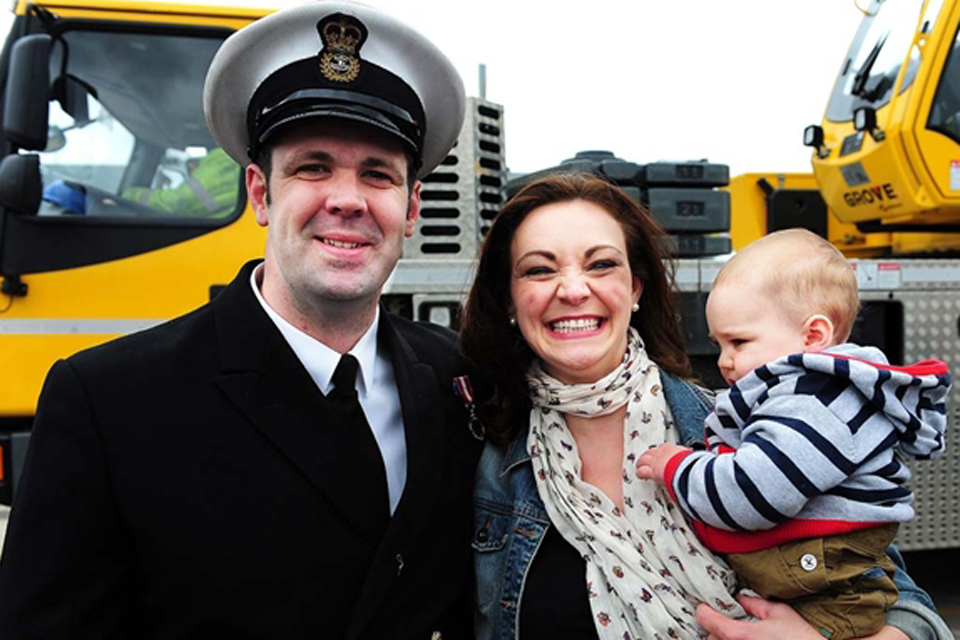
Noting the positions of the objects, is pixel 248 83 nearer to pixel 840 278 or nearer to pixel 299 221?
pixel 299 221

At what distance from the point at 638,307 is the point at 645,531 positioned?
613 millimetres

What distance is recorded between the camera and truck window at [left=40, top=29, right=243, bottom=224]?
376cm

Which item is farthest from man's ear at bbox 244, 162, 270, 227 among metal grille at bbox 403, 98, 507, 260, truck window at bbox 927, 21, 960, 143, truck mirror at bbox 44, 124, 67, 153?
truck window at bbox 927, 21, 960, 143

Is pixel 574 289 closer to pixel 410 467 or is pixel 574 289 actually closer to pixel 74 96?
pixel 410 467

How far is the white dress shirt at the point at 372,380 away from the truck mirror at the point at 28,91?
78.3 inches

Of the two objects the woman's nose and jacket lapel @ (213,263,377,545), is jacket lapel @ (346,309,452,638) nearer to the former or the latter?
jacket lapel @ (213,263,377,545)

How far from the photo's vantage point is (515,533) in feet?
6.30

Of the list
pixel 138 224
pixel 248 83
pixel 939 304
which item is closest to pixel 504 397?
pixel 248 83

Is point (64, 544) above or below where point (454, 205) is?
below

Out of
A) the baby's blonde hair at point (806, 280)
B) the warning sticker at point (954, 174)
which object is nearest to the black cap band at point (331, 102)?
the baby's blonde hair at point (806, 280)

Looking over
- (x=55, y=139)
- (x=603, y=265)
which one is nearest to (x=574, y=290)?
(x=603, y=265)

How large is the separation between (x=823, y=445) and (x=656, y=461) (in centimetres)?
35

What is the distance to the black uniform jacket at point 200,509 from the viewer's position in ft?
5.09

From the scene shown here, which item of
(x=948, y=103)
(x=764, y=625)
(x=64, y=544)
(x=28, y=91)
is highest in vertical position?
(x=948, y=103)
